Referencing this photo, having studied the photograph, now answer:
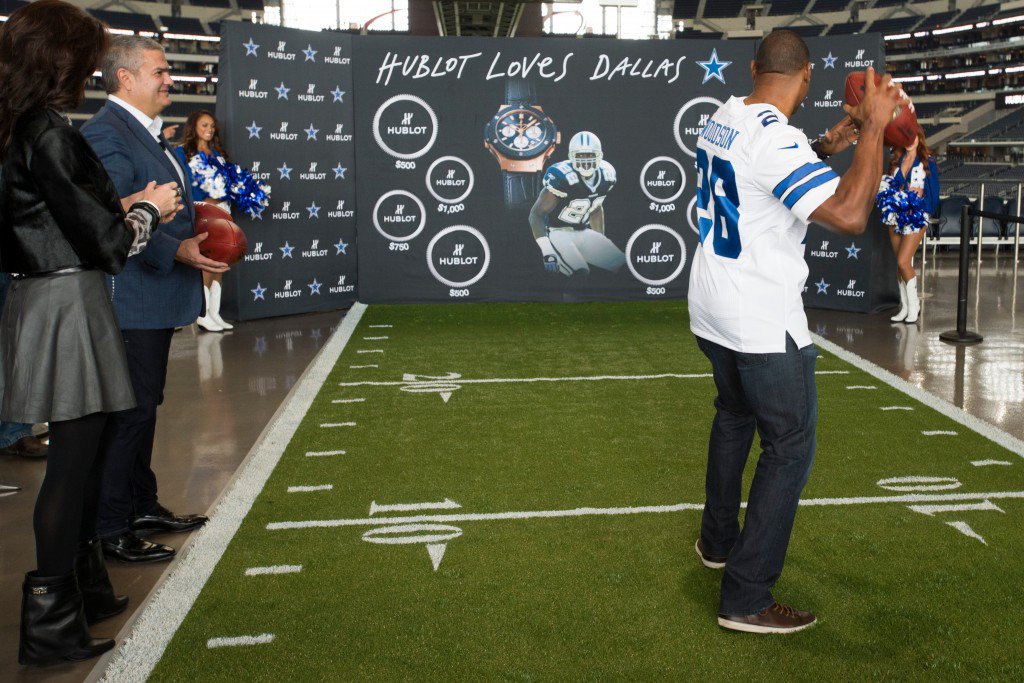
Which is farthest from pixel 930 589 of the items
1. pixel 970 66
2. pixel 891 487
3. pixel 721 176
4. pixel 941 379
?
pixel 970 66

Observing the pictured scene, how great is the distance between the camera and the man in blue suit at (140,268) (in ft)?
10.3

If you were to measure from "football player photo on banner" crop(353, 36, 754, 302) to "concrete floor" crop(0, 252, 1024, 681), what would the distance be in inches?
51.1

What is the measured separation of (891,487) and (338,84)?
267 inches

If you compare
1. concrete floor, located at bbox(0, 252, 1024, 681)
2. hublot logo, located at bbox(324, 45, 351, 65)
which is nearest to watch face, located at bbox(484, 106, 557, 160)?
hublot logo, located at bbox(324, 45, 351, 65)

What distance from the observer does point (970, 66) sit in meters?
33.6

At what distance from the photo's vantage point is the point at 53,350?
2.46 meters

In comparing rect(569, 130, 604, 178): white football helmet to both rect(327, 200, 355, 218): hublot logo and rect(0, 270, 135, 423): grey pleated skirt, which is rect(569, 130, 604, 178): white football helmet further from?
rect(0, 270, 135, 423): grey pleated skirt

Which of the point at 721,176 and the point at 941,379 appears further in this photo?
the point at 941,379

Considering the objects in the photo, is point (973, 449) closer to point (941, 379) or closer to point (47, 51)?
point (941, 379)

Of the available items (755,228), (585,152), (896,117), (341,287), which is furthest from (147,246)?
(585,152)

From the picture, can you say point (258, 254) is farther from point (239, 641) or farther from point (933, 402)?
point (239, 641)

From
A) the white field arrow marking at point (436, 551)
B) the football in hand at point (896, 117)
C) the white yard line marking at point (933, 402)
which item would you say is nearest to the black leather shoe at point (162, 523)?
the white field arrow marking at point (436, 551)

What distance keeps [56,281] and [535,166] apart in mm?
7322

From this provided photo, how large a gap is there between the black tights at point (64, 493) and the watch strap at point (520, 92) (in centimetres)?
738
